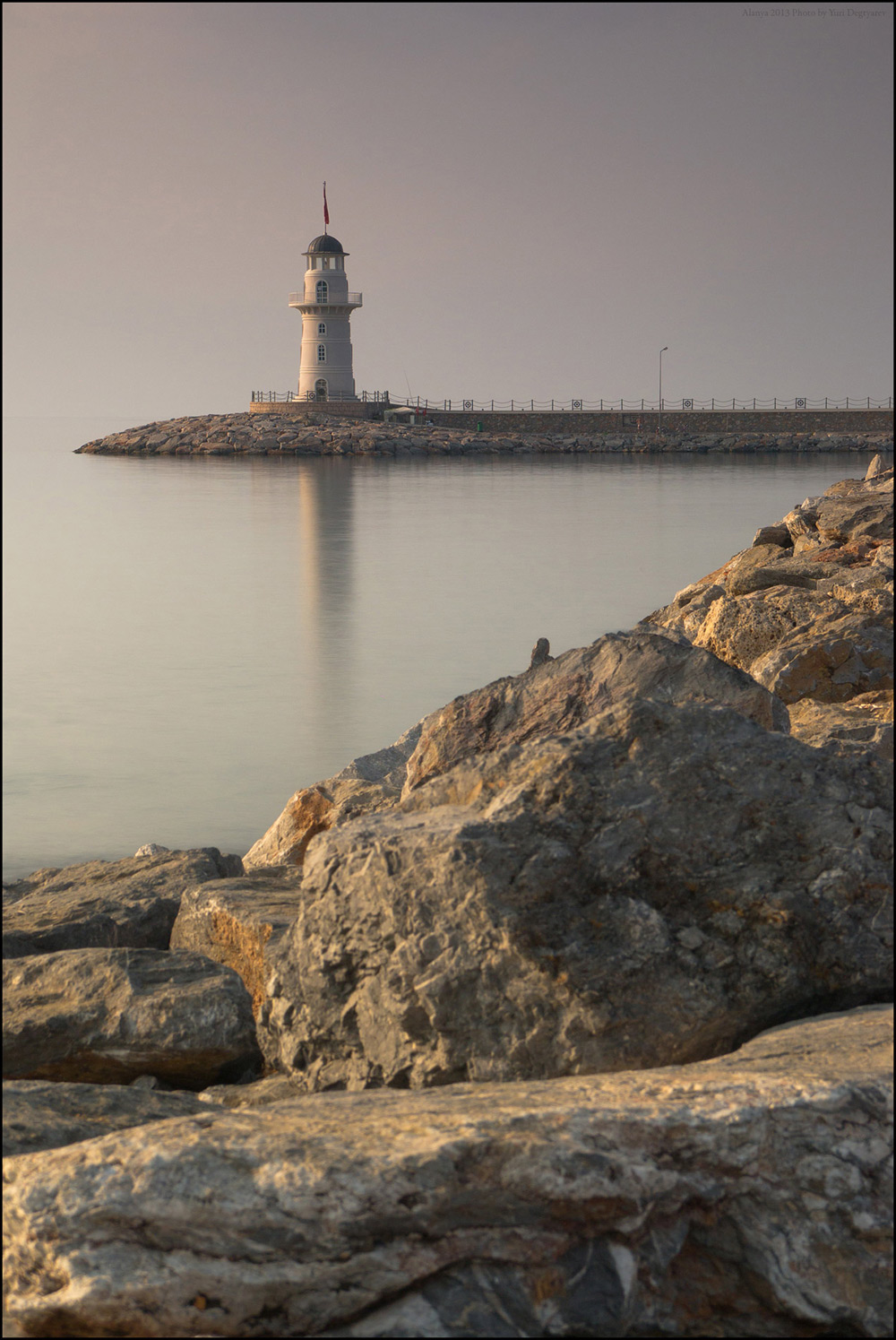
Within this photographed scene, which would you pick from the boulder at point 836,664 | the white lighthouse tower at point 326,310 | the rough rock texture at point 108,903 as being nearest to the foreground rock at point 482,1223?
the rough rock texture at point 108,903

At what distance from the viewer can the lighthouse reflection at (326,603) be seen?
12234 mm

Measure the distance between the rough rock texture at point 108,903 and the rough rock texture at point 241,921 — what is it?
19cm

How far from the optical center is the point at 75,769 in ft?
31.1

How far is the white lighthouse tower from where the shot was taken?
65.9 m

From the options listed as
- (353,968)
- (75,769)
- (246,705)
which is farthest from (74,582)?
(353,968)

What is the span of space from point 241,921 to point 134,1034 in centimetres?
65

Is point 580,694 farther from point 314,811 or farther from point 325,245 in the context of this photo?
point 325,245

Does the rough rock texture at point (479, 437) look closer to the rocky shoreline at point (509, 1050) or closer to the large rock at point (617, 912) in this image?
the rocky shoreline at point (509, 1050)

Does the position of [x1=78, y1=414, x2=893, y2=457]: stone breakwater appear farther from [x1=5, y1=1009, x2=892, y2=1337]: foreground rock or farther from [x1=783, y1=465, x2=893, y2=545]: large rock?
[x1=5, y1=1009, x2=892, y2=1337]: foreground rock

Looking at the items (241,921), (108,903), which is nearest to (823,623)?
(241,921)

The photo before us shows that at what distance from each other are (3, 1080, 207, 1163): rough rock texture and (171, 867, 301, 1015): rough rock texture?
2.70ft

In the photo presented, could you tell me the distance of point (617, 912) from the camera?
3.07 metres

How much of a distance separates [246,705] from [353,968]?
901cm

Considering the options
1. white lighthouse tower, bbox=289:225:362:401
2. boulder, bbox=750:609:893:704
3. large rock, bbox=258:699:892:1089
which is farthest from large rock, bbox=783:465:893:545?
white lighthouse tower, bbox=289:225:362:401
